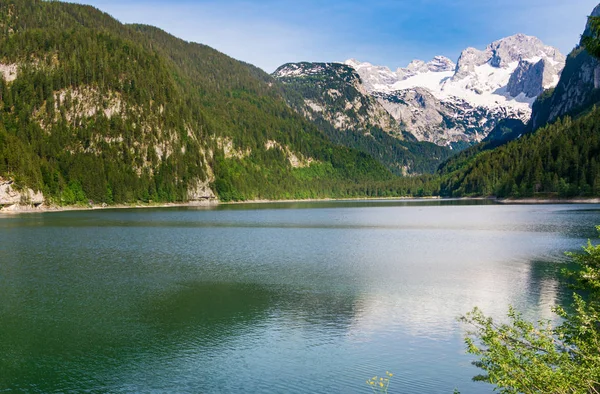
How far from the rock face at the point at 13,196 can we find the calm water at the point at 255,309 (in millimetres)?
99841

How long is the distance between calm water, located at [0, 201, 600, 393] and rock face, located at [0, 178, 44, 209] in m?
99.8

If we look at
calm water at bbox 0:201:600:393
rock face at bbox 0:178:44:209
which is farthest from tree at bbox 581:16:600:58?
rock face at bbox 0:178:44:209

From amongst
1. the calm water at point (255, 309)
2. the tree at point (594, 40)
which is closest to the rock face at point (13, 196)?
the calm water at point (255, 309)

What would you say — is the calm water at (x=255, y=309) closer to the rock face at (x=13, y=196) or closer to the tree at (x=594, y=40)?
the tree at (x=594, y=40)

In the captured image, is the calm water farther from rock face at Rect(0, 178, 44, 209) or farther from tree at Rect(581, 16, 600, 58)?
rock face at Rect(0, 178, 44, 209)

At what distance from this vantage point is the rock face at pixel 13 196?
16475 cm

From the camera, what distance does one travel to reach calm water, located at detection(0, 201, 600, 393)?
25.8 m

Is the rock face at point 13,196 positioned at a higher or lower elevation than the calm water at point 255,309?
higher

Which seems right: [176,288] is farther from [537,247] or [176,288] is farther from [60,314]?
[537,247]

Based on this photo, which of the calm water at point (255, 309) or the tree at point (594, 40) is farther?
the calm water at point (255, 309)

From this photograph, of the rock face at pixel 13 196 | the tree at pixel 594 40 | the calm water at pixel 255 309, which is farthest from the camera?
the rock face at pixel 13 196

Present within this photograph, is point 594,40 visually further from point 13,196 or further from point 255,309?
point 13,196

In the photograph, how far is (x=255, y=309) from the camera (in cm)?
3894

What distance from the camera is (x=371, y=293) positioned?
43.8 metres
